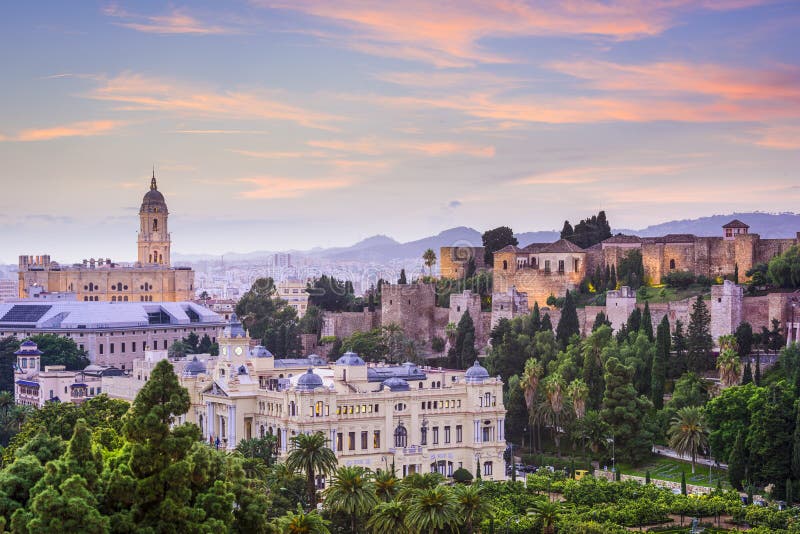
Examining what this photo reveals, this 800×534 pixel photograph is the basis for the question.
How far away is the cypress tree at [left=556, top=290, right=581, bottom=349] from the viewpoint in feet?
245

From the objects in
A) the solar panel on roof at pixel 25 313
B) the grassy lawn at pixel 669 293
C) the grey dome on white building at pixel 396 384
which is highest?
the grassy lawn at pixel 669 293

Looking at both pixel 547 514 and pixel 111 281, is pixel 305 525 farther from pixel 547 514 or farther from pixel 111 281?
pixel 111 281

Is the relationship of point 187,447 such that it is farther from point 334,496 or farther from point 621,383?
point 621,383

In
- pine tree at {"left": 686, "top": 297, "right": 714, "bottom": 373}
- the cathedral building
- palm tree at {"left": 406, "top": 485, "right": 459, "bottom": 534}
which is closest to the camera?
palm tree at {"left": 406, "top": 485, "right": 459, "bottom": 534}

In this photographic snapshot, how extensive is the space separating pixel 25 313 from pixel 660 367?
59534 mm

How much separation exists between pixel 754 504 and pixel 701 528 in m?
3.21

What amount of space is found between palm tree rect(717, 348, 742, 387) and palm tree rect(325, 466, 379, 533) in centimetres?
2432

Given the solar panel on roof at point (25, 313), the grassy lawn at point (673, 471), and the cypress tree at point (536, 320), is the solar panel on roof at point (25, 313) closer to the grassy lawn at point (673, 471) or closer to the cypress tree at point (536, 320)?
the cypress tree at point (536, 320)

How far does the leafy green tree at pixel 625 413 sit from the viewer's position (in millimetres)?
59688

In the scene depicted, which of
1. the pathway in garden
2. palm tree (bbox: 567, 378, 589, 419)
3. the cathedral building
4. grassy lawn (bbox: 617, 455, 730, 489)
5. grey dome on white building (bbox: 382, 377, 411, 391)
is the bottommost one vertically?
grassy lawn (bbox: 617, 455, 730, 489)

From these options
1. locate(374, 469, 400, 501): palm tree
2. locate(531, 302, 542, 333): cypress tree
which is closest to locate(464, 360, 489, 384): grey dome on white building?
locate(531, 302, 542, 333): cypress tree

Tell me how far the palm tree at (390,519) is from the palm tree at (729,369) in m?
25.9

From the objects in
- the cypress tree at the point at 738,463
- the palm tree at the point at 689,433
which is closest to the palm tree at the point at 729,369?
the palm tree at the point at 689,433

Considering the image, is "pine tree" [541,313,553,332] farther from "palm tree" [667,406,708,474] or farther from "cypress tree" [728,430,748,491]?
"cypress tree" [728,430,748,491]
